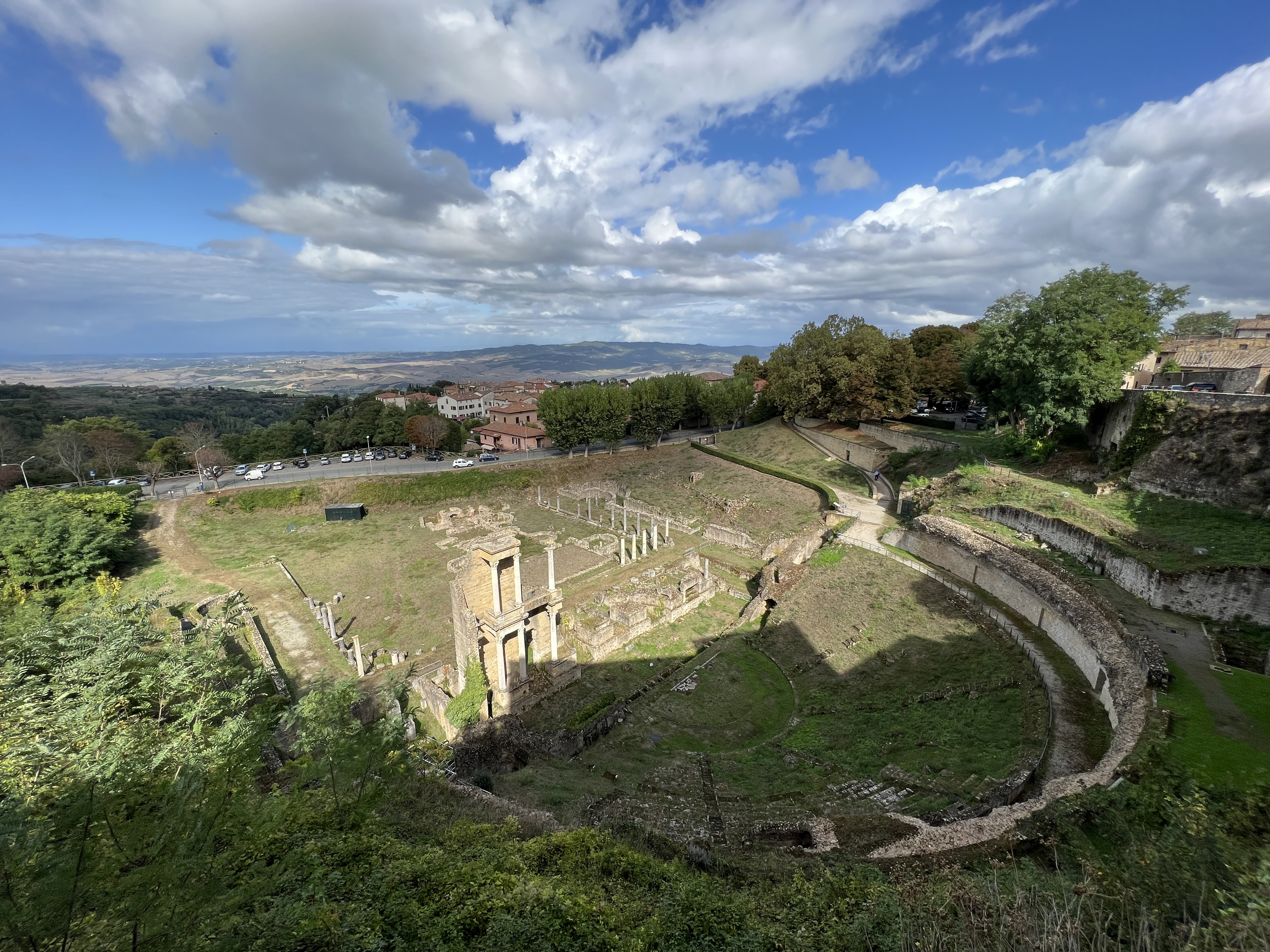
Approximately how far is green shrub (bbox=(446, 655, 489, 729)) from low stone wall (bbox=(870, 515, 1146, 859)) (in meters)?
12.8

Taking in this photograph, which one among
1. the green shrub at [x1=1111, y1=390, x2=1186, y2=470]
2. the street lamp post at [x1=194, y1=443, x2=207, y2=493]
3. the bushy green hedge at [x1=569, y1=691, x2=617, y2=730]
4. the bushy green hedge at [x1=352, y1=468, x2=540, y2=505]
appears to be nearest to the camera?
the bushy green hedge at [x1=569, y1=691, x2=617, y2=730]

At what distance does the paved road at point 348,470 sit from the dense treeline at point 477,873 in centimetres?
3950

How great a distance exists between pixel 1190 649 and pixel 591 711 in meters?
18.5

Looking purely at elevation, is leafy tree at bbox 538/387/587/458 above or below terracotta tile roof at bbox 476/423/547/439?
above

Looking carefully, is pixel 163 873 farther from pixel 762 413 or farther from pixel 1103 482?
pixel 762 413

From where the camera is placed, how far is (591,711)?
18.0 metres

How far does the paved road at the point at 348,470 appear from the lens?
45.5 m

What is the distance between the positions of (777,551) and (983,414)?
36175 mm

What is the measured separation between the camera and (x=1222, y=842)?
20.6 ft

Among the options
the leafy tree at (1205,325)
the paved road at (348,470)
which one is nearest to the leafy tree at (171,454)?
the paved road at (348,470)

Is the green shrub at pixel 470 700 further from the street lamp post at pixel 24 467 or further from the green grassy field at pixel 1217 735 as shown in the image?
the street lamp post at pixel 24 467

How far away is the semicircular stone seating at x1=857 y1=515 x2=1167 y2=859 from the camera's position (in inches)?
385

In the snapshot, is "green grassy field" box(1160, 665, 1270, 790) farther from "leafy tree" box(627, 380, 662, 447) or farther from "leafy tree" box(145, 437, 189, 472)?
"leafy tree" box(145, 437, 189, 472)

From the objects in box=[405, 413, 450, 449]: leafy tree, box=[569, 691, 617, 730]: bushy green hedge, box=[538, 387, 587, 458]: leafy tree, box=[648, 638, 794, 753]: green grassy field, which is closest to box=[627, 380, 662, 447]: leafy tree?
box=[538, 387, 587, 458]: leafy tree
